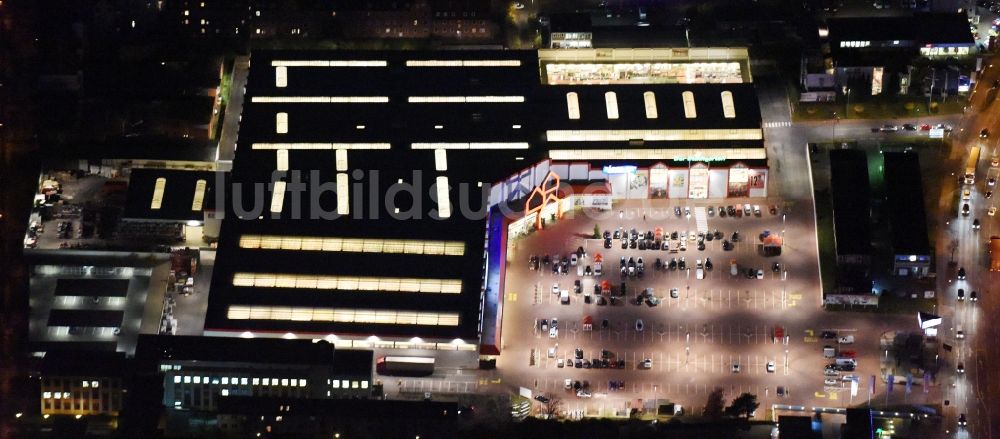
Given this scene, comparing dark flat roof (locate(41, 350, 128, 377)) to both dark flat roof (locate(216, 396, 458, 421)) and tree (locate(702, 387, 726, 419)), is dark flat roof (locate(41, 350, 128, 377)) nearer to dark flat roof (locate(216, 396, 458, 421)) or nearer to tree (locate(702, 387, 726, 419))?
dark flat roof (locate(216, 396, 458, 421))

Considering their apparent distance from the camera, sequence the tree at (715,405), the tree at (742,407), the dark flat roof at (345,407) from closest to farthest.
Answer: the dark flat roof at (345,407), the tree at (742,407), the tree at (715,405)

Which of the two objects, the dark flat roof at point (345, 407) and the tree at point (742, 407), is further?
the tree at point (742, 407)

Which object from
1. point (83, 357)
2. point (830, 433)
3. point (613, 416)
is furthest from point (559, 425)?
point (83, 357)

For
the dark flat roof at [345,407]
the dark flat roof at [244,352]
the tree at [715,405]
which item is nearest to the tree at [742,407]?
the tree at [715,405]

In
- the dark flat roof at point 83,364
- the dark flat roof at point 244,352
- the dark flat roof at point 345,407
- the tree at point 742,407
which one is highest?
the dark flat roof at point 244,352

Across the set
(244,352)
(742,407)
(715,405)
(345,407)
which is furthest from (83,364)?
(742,407)

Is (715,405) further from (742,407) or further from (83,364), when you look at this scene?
(83,364)

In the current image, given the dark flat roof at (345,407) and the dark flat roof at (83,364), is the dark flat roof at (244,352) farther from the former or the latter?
the dark flat roof at (345,407)
